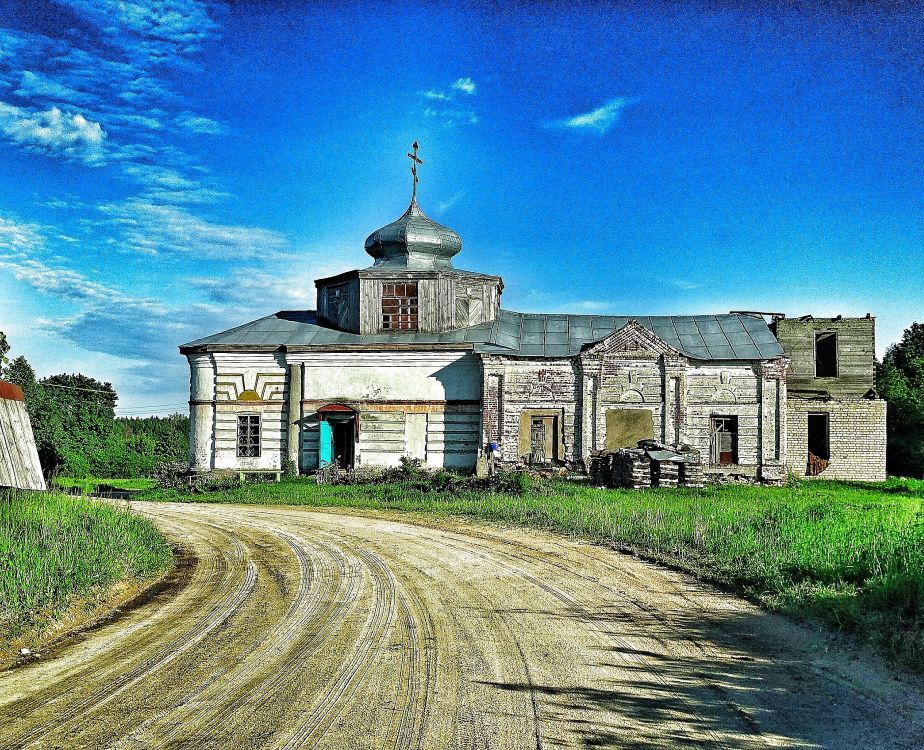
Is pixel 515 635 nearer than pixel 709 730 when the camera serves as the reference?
No

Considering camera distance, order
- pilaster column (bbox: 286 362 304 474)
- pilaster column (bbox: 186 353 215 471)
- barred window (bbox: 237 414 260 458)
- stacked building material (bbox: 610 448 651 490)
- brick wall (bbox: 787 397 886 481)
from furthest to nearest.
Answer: brick wall (bbox: 787 397 886 481) < pilaster column (bbox: 186 353 215 471) < barred window (bbox: 237 414 260 458) < pilaster column (bbox: 286 362 304 474) < stacked building material (bbox: 610 448 651 490)

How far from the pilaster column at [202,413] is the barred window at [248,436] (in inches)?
40.0

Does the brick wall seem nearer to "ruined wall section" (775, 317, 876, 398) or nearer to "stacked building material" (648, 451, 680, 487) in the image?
"ruined wall section" (775, 317, 876, 398)

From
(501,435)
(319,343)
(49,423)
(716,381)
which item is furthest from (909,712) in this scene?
(49,423)

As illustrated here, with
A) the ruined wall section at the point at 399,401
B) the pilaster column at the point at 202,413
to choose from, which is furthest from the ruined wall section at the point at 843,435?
the pilaster column at the point at 202,413

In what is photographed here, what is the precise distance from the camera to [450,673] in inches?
249

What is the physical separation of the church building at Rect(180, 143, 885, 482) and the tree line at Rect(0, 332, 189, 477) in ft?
46.8

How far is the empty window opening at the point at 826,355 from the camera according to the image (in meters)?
32.0

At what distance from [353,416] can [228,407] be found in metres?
4.82

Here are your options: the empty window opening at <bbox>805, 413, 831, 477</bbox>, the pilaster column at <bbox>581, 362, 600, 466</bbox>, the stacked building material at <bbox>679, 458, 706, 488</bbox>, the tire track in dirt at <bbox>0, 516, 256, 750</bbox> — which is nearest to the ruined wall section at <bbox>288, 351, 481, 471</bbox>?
the pilaster column at <bbox>581, 362, 600, 466</bbox>

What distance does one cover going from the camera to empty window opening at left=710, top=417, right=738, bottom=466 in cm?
2761

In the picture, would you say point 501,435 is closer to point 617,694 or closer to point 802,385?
point 802,385

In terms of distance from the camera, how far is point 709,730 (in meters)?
5.23

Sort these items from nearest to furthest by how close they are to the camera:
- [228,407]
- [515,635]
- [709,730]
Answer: [709,730] < [515,635] < [228,407]
